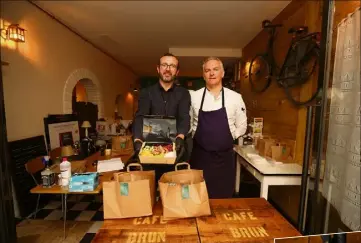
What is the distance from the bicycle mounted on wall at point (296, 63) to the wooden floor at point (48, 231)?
2633 millimetres

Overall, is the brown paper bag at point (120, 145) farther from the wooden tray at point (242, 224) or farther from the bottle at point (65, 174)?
the wooden tray at point (242, 224)

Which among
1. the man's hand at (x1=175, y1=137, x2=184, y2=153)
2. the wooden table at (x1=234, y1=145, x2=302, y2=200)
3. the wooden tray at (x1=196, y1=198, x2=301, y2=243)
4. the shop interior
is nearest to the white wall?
the shop interior

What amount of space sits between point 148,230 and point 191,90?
1443 millimetres

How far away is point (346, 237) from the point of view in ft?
2.72

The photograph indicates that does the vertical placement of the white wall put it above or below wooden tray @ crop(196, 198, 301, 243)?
above

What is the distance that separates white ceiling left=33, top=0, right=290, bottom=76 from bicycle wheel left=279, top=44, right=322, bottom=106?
0.97 meters

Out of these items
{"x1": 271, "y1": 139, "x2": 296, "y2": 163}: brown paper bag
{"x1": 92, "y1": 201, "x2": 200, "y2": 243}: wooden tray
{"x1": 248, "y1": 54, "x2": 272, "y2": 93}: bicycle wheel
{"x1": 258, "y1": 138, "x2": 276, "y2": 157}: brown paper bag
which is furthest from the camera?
{"x1": 248, "y1": 54, "x2": 272, "y2": 93}: bicycle wheel

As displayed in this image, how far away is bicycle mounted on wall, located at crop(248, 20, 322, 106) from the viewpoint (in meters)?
2.15

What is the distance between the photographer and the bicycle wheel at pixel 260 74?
128 inches

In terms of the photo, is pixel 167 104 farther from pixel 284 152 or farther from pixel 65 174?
pixel 284 152

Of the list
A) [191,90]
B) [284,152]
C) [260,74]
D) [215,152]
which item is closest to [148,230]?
[215,152]

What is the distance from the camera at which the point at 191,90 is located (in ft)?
7.29

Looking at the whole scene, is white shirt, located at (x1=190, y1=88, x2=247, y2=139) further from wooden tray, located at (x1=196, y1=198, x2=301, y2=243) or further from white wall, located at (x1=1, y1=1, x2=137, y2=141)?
white wall, located at (x1=1, y1=1, x2=137, y2=141)

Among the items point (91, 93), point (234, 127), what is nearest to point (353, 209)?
point (234, 127)
